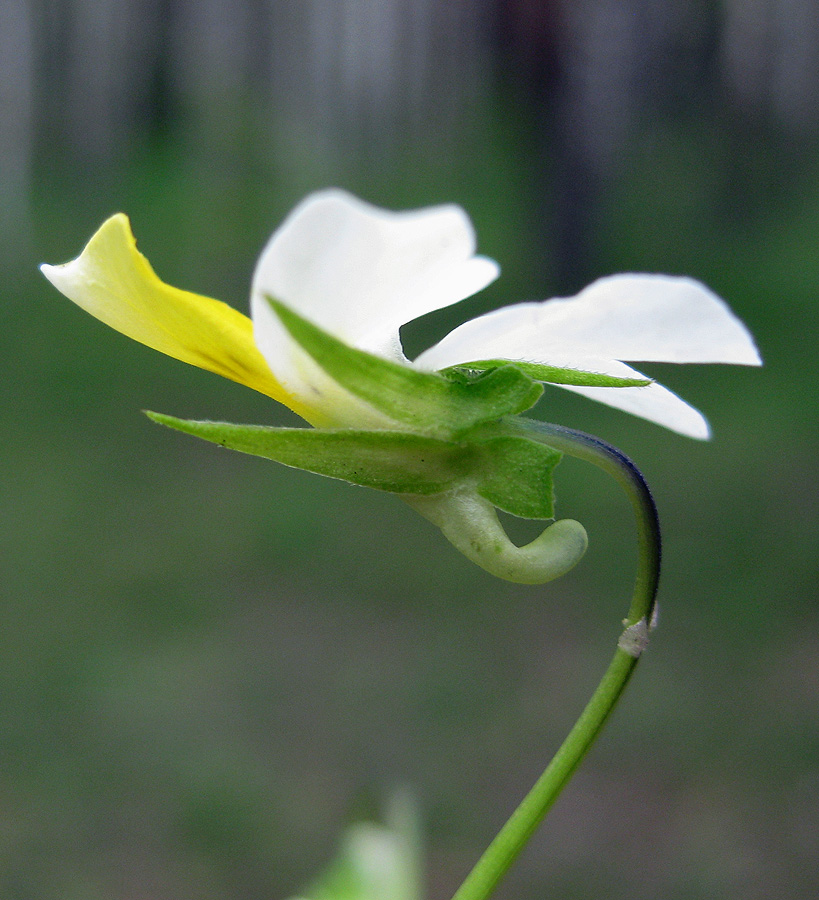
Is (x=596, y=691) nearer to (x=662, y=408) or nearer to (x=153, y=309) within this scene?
(x=662, y=408)

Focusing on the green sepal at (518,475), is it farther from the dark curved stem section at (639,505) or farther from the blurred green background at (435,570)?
the blurred green background at (435,570)

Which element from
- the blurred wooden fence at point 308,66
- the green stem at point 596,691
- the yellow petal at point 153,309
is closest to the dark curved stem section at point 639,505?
the green stem at point 596,691

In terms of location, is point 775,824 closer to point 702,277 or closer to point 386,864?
point 386,864

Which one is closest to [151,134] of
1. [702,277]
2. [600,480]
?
[702,277]

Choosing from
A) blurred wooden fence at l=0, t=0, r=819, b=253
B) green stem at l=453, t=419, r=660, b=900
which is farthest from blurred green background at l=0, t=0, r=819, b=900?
green stem at l=453, t=419, r=660, b=900

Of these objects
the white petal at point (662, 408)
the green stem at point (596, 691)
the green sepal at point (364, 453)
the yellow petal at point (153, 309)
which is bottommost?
the green stem at point (596, 691)

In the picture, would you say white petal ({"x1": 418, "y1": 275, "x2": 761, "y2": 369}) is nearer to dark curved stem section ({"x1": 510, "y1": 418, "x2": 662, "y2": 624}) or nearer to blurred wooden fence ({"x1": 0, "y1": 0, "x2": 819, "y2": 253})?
dark curved stem section ({"x1": 510, "y1": 418, "x2": 662, "y2": 624})
